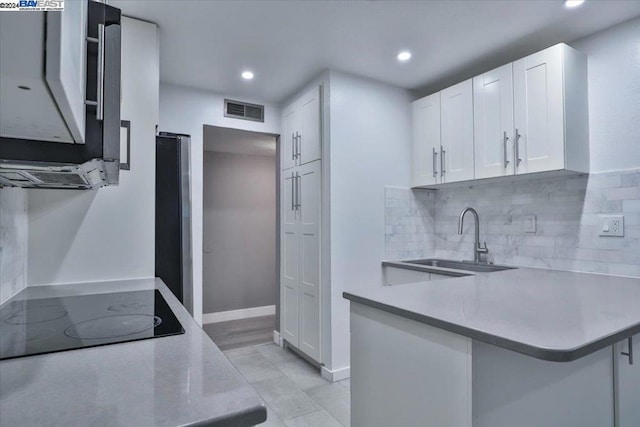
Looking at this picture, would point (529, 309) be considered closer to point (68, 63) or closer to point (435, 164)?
point (68, 63)

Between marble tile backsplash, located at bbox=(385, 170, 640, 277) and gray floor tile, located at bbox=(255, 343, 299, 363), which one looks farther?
gray floor tile, located at bbox=(255, 343, 299, 363)

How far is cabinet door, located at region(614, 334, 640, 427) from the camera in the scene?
1341 mm

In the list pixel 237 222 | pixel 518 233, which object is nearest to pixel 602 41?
pixel 518 233

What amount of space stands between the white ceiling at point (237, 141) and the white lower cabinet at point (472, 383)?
262 centimetres

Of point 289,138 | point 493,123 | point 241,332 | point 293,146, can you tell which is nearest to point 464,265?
point 493,123

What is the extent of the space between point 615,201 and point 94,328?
2.73 metres

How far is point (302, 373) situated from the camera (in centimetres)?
292

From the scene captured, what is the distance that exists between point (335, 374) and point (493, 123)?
2.25 meters

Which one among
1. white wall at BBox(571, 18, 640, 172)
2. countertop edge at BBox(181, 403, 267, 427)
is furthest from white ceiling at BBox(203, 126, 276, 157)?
countertop edge at BBox(181, 403, 267, 427)

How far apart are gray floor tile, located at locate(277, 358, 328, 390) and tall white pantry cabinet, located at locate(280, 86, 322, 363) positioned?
0.11 meters

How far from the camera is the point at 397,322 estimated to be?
1.34 m

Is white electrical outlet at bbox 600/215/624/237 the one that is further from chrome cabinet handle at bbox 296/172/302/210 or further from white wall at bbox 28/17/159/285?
white wall at bbox 28/17/159/285

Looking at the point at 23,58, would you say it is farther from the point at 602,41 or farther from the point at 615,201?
the point at 602,41

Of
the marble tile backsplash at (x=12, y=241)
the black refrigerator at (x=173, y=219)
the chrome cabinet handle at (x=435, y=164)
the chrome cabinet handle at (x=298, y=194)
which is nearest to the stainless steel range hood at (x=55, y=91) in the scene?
the marble tile backsplash at (x=12, y=241)
